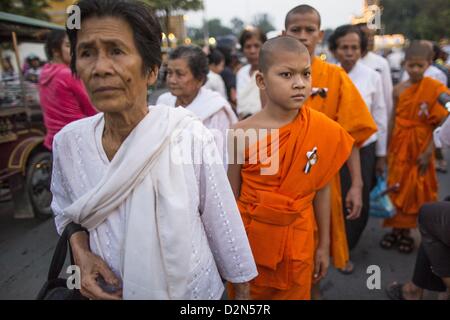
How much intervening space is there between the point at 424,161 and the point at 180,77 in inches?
92.8

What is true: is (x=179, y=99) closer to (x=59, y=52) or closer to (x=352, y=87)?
(x=352, y=87)

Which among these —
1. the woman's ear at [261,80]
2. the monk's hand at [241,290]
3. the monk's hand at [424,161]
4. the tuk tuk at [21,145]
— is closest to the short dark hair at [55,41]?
the tuk tuk at [21,145]

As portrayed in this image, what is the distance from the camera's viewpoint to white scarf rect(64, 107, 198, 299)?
1100 millimetres

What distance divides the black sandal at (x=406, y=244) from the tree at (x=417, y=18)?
91.7 feet

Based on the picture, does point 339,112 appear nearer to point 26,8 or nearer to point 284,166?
point 284,166

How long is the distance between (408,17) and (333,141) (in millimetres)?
46995

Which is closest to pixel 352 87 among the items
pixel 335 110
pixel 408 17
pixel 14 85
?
pixel 335 110

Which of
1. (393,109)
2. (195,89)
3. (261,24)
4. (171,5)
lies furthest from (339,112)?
(261,24)

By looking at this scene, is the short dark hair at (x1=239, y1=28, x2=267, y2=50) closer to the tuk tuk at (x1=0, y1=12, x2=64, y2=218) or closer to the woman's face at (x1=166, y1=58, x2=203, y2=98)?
the woman's face at (x1=166, y1=58, x2=203, y2=98)

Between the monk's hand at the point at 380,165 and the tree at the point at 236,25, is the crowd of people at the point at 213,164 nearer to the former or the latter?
the monk's hand at the point at 380,165

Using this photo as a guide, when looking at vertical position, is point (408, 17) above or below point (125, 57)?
above

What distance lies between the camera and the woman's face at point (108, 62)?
110cm

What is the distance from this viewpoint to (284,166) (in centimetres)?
174

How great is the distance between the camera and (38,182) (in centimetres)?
426
